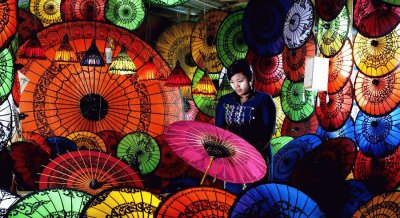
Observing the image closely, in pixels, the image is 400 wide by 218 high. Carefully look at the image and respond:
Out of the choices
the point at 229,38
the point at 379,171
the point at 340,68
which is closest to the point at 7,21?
the point at 229,38

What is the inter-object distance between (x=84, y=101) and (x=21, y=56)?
822 millimetres

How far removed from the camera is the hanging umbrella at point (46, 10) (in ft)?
20.9

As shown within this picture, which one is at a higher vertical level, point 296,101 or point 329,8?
point 329,8

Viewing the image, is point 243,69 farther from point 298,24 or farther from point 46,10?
point 46,10

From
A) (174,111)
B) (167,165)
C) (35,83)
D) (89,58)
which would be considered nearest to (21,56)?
(35,83)

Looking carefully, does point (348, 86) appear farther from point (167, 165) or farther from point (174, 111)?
point (167, 165)

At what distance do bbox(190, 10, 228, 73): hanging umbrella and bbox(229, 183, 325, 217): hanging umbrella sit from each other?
4.31m

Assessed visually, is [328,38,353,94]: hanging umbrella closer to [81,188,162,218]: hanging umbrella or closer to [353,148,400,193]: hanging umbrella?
[353,148,400,193]: hanging umbrella

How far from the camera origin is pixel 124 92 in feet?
18.2

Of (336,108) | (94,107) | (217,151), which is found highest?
(336,108)

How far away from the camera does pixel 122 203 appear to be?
9.61 feet

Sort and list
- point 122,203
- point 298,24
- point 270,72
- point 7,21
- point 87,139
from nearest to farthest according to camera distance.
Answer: point 122,203 → point 7,21 → point 298,24 → point 87,139 → point 270,72

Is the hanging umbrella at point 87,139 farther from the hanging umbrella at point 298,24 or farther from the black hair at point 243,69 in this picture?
the hanging umbrella at point 298,24

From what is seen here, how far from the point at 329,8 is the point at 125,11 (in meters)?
2.64
